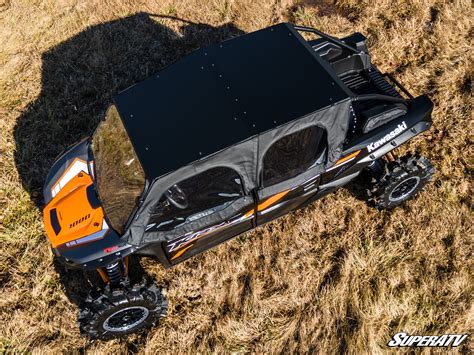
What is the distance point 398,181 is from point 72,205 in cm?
392

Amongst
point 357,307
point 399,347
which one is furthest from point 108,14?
point 399,347

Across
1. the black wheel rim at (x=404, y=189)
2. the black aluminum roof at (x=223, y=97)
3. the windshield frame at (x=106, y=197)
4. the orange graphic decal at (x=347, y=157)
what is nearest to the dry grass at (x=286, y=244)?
the black wheel rim at (x=404, y=189)

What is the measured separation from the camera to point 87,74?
7.68 metres

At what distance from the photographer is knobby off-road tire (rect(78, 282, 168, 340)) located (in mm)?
4668

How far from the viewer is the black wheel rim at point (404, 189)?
18.4 feet

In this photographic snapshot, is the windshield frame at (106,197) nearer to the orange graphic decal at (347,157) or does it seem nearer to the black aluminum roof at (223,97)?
the black aluminum roof at (223,97)

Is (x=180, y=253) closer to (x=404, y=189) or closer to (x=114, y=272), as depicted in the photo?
(x=114, y=272)

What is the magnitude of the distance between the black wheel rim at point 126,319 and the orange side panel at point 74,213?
0.99 m

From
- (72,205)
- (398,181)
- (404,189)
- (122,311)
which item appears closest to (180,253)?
(122,311)

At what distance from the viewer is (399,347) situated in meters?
5.15

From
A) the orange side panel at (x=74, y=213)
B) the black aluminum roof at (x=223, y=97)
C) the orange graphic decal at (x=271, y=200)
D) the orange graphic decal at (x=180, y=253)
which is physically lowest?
the orange graphic decal at (x=180, y=253)

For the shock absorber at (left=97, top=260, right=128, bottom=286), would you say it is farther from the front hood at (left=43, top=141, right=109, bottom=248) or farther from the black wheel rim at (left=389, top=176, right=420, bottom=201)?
the black wheel rim at (left=389, top=176, right=420, bottom=201)

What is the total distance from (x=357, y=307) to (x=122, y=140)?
342 cm

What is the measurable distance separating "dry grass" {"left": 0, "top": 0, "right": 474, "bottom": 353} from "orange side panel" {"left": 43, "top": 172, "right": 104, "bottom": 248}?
120 centimetres
